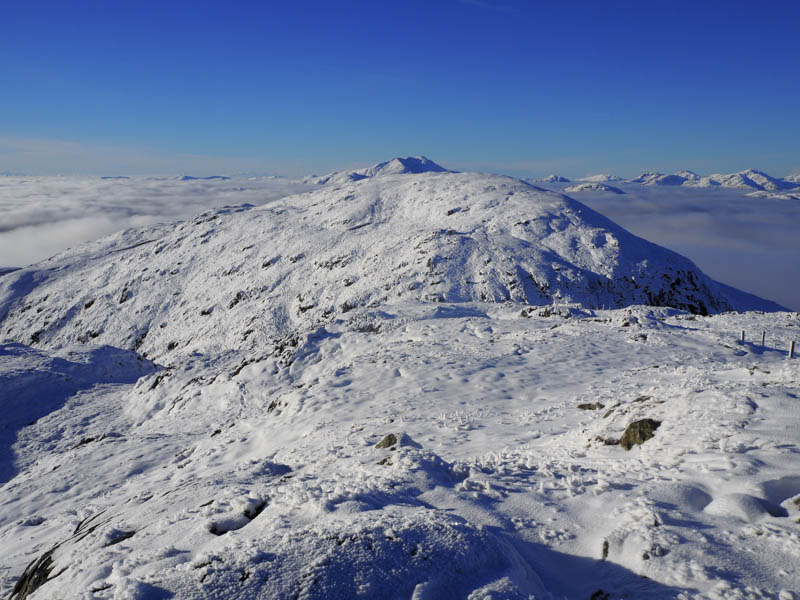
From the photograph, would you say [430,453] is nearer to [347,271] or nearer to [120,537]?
[120,537]

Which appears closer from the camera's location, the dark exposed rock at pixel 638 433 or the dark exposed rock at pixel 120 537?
the dark exposed rock at pixel 120 537

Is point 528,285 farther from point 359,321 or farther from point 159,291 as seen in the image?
point 159,291

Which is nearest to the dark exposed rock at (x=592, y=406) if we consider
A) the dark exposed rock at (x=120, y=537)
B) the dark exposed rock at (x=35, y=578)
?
the dark exposed rock at (x=120, y=537)

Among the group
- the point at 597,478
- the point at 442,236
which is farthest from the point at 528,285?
the point at 597,478

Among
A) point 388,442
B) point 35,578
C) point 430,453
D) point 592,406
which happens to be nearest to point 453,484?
point 430,453

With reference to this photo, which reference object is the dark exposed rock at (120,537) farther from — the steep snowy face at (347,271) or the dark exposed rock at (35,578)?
the steep snowy face at (347,271)
